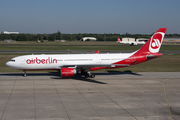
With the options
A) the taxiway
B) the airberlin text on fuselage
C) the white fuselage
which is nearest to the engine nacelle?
the taxiway

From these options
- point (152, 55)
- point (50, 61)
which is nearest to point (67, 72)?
point (50, 61)

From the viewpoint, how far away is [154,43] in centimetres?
3444

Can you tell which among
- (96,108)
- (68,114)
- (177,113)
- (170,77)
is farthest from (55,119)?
(170,77)

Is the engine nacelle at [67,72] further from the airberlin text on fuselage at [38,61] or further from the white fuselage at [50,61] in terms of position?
the airberlin text on fuselage at [38,61]

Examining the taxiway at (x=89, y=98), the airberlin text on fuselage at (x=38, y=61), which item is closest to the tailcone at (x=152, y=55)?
the taxiway at (x=89, y=98)

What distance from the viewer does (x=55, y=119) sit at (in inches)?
614

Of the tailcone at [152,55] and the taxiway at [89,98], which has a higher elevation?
the tailcone at [152,55]

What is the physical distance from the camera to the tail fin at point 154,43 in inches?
1346

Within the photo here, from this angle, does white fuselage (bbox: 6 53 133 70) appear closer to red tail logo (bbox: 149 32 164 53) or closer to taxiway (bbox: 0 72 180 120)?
taxiway (bbox: 0 72 180 120)

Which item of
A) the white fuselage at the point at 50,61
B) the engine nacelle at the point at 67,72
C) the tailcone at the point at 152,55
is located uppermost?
the tailcone at the point at 152,55

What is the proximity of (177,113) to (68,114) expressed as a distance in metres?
9.18

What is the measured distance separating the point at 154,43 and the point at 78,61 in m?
13.2

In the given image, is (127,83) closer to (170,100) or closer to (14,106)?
(170,100)

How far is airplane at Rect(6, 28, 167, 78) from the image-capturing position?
3096 centimetres
